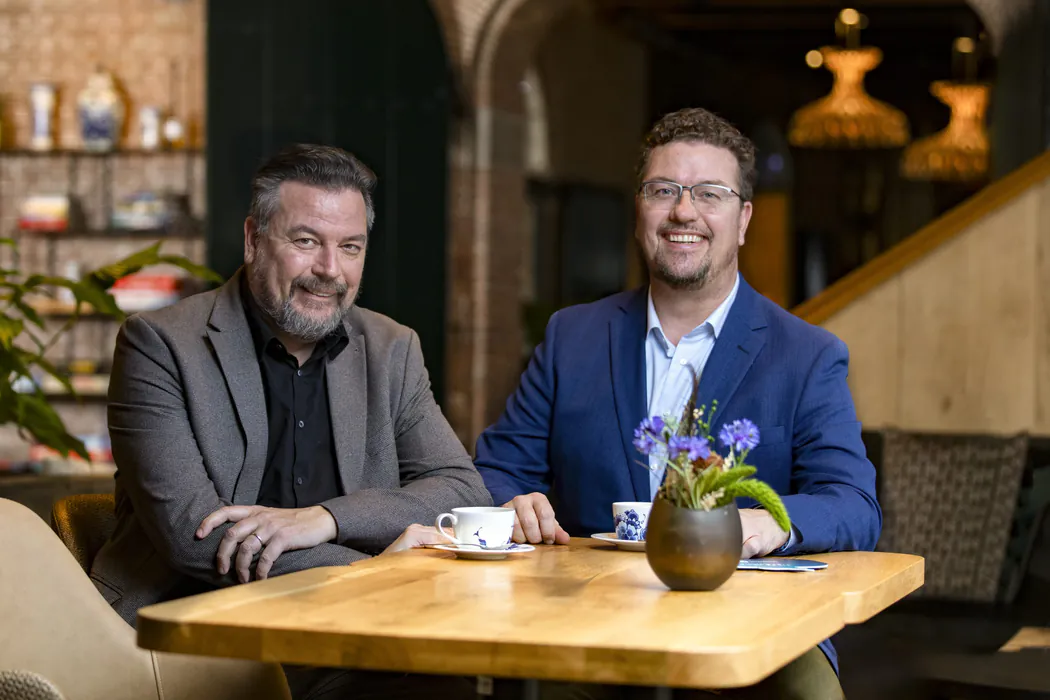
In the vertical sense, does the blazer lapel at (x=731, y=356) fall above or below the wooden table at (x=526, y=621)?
above

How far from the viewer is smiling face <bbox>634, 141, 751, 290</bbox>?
257 cm

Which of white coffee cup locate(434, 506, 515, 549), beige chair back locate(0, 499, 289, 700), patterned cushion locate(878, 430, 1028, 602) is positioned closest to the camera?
beige chair back locate(0, 499, 289, 700)

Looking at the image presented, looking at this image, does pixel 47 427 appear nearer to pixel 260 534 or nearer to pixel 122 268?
pixel 122 268

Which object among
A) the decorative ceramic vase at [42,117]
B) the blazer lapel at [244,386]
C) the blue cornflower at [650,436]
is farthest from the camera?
the decorative ceramic vase at [42,117]

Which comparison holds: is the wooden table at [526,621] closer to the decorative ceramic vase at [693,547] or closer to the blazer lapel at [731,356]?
the decorative ceramic vase at [693,547]

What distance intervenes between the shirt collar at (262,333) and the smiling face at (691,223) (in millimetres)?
603

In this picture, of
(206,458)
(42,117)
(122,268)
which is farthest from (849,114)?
(206,458)

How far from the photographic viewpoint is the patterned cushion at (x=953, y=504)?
339cm

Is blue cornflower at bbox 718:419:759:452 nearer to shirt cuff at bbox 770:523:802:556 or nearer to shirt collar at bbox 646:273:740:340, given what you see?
shirt cuff at bbox 770:523:802:556

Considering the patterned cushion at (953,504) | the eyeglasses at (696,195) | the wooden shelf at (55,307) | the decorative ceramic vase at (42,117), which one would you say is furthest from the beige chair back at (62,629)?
the decorative ceramic vase at (42,117)

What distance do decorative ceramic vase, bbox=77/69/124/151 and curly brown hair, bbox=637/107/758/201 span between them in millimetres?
6064

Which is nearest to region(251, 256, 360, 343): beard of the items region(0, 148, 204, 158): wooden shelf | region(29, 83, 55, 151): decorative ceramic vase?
region(0, 148, 204, 158): wooden shelf

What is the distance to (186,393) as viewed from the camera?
2.33 m

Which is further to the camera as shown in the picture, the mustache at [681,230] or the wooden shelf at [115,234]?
the wooden shelf at [115,234]
